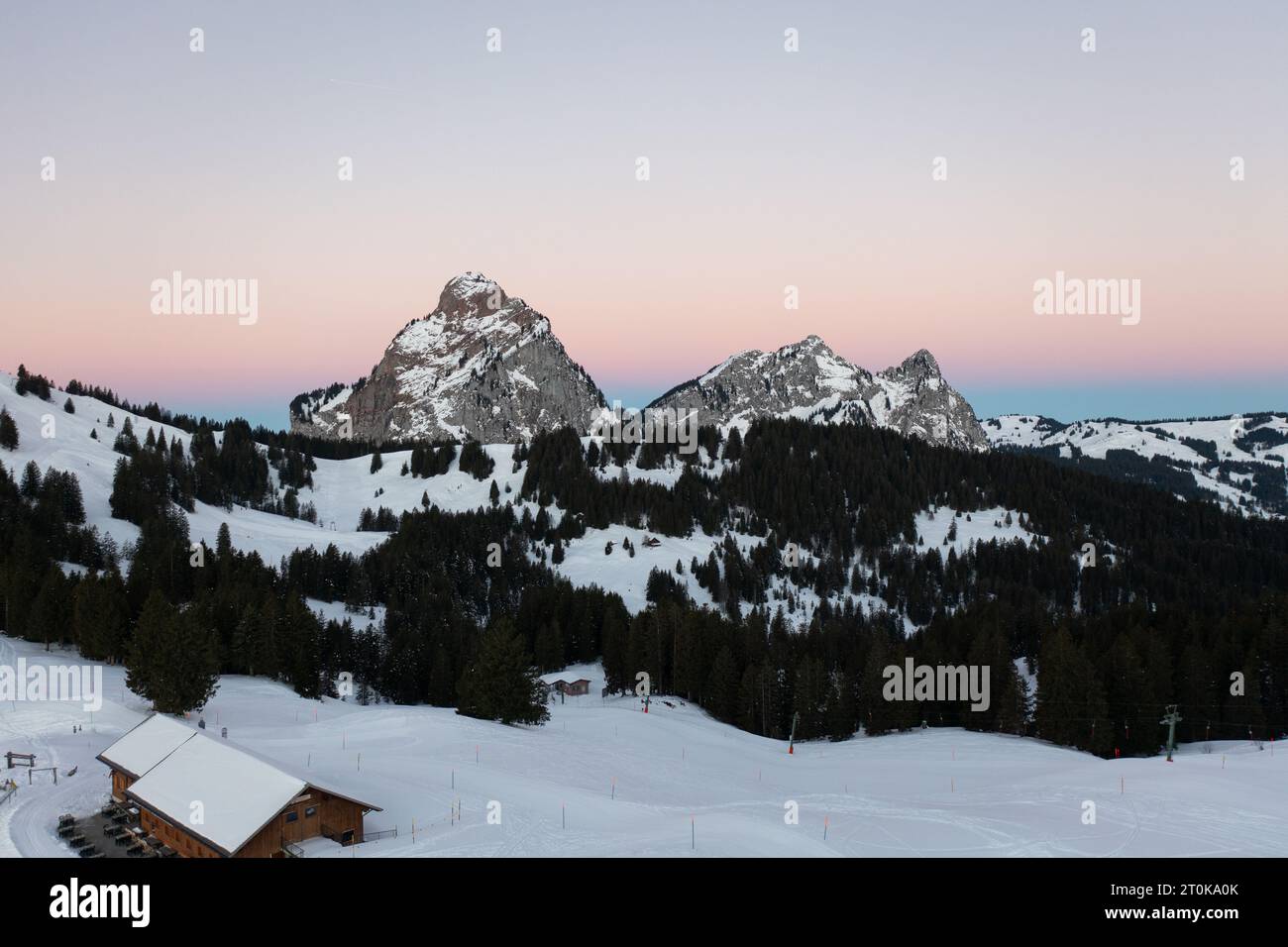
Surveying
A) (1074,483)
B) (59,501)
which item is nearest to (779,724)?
(59,501)

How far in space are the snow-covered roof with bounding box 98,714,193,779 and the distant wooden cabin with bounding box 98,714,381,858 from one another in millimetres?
103

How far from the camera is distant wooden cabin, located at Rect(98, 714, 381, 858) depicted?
3097 cm

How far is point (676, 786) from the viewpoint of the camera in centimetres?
5147

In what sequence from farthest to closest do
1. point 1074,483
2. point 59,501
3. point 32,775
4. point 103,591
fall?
1. point 1074,483
2. point 59,501
3. point 103,591
4. point 32,775

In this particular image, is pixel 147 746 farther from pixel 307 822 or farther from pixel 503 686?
pixel 503 686

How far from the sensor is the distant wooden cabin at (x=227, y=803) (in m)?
31.0

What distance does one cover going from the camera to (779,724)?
8031cm

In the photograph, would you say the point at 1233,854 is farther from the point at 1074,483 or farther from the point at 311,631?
the point at 1074,483

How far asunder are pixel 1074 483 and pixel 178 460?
8323 inches

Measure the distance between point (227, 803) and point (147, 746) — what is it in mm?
9992

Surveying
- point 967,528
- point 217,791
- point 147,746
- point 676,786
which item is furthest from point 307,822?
point 967,528

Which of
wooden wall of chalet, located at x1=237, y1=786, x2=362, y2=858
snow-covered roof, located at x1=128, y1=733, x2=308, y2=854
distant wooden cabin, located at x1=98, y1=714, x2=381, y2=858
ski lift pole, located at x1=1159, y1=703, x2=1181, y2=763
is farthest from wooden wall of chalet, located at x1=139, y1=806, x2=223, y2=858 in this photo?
ski lift pole, located at x1=1159, y1=703, x2=1181, y2=763

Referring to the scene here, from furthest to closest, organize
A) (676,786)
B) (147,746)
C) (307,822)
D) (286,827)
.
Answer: (676,786) < (147,746) < (307,822) < (286,827)

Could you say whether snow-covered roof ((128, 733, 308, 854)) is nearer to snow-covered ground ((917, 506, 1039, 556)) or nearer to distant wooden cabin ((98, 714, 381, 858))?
distant wooden cabin ((98, 714, 381, 858))
